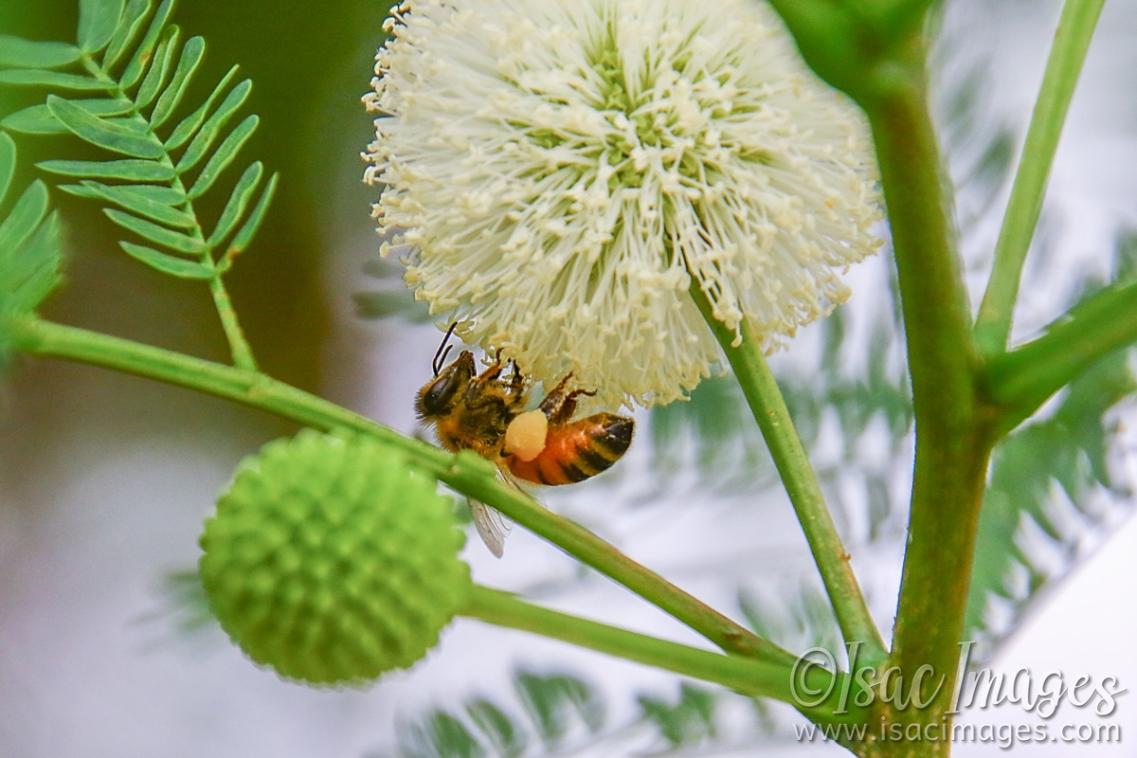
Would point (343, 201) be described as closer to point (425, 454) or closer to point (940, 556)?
point (425, 454)

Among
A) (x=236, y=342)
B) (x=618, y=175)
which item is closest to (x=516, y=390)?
(x=618, y=175)

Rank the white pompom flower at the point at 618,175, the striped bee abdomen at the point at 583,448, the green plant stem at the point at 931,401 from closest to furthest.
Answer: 1. the green plant stem at the point at 931,401
2. the white pompom flower at the point at 618,175
3. the striped bee abdomen at the point at 583,448

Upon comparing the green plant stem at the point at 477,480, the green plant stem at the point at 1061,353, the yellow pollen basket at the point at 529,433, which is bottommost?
the green plant stem at the point at 477,480

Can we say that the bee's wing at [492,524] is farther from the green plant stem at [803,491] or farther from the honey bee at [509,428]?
the green plant stem at [803,491]

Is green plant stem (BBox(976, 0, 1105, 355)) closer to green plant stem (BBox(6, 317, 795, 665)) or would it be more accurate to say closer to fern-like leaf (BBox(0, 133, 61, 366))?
green plant stem (BBox(6, 317, 795, 665))

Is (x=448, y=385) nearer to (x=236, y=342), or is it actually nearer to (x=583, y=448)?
(x=583, y=448)

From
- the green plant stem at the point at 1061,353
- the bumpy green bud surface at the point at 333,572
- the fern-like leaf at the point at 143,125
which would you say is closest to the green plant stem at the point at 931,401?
the green plant stem at the point at 1061,353

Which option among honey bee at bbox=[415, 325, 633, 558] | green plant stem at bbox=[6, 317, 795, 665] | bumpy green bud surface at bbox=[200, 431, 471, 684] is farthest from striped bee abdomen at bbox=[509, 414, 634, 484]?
bumpy green bud surface at bbox=[200, 431, 471, 684]
